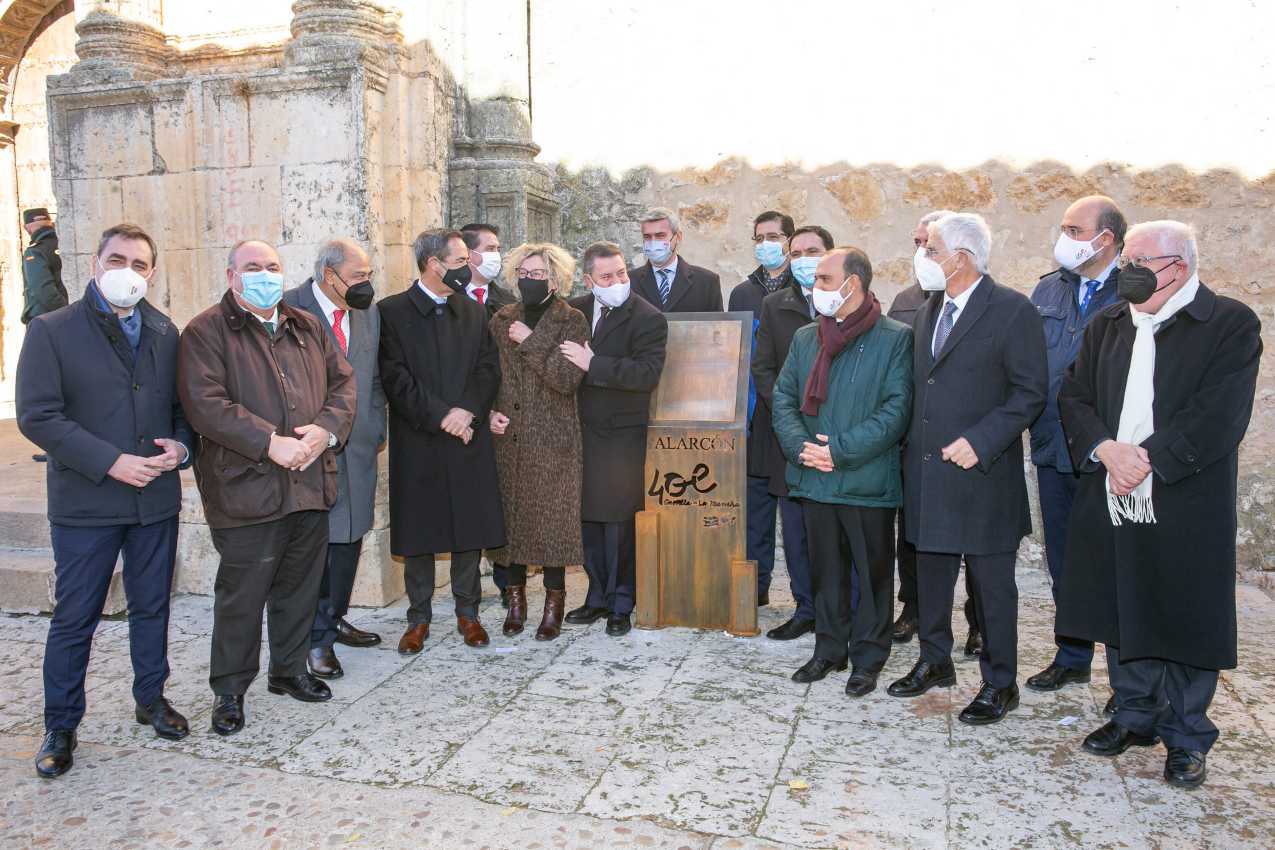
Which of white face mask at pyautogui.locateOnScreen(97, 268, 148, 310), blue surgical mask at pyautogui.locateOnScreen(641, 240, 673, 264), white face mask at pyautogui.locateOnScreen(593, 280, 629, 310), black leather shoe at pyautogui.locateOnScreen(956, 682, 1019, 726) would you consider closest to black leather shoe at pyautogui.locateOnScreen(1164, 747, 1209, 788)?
black leather shoe at pyautogui.locateOnScreen(956, 682, 1019, 726)

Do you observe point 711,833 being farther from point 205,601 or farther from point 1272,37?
point 1272,37

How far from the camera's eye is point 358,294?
13.3 ft

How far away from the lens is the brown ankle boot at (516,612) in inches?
182

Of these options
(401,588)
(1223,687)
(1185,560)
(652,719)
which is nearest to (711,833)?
(652,719)

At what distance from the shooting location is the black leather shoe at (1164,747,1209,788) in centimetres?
309

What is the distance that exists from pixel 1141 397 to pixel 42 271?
709 cm

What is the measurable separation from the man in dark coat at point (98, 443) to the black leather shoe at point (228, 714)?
0.12 m

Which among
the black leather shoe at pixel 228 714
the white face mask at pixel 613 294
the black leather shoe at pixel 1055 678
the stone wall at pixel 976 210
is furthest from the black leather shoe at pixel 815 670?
the stone wall at pixel 976 210

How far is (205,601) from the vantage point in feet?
17.1

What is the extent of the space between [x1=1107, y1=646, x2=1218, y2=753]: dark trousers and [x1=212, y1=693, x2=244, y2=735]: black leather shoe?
3.10 meters

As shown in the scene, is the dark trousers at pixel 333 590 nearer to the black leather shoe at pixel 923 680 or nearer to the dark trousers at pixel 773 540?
the dark trousers at pixel 773 540

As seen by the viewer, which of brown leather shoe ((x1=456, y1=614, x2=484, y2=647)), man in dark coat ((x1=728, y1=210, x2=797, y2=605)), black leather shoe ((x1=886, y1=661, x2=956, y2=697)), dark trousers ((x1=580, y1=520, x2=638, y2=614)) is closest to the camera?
black leather shoe ((x1=886, y1=661, x2=956, y2=697))

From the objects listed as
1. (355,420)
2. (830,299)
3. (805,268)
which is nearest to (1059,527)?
(830,299)

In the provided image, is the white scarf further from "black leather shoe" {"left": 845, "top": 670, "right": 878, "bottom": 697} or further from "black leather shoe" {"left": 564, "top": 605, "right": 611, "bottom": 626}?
"black leather shoe" {"left": 564, "top": 605, "right": 611, "bottom": 626}
